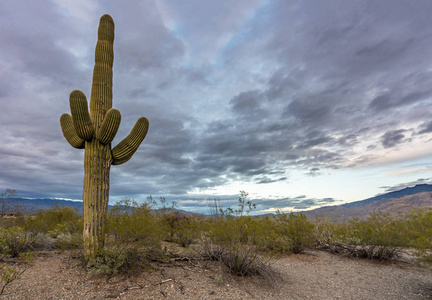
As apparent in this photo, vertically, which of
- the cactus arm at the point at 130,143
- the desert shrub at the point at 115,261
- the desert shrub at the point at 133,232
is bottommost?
the desert shrub at the point at 115,261

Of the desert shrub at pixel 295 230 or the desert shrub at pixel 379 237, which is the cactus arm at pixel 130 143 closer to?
the desert shrub at pixel 295 230

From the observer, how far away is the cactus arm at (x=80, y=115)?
6.22 metres

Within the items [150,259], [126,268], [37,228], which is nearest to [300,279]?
A: [150,259]

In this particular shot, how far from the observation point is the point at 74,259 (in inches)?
269

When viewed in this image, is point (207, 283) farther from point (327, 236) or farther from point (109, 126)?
point (327, 236)

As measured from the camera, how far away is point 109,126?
21.3 ft

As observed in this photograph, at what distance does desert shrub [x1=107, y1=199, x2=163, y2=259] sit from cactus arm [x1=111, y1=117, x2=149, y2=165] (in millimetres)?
1514

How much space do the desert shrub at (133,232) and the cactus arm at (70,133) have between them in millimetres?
2177

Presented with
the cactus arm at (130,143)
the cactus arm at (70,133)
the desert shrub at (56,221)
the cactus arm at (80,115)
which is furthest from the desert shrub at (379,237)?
the desert shrub at (56,221)

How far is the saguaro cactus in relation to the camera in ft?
20.2

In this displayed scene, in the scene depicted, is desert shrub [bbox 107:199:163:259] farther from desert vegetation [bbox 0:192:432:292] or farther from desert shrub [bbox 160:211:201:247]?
desert shrub [bbox 160:211:201:247]

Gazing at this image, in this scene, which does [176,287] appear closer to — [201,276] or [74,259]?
[201,276]

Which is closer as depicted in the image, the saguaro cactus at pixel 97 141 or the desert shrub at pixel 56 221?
the saguaro cactus at pixel 97 141

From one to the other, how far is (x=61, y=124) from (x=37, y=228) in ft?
15.5
